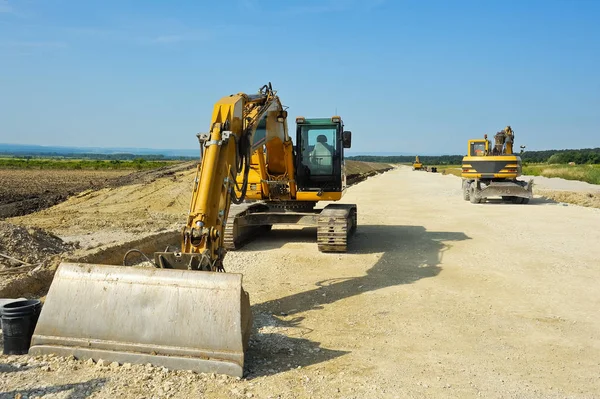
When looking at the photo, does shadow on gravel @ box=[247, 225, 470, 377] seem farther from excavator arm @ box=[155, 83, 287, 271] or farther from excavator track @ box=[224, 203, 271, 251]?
excavator arm @ box=[155, 83, 287, 271]

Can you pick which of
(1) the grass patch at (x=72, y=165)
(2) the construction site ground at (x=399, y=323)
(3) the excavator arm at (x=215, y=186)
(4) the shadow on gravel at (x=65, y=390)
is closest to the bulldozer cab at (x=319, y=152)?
(2) the construction site ground at (x=399, y=323)

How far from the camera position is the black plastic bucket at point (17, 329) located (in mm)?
5508

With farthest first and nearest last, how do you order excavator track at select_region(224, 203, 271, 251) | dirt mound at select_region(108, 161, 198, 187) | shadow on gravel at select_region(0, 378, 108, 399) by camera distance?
dirt mound at select_region(108, 161, 198, 187) → excavator track at select_region(224, 203, 271, 251) → shadow on gravel at select_region(0, 378, 108, 399)

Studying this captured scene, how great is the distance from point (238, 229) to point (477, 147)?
15.6m

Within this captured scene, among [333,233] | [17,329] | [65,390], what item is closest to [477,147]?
[333,233]

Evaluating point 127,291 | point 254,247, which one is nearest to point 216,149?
point 127,291

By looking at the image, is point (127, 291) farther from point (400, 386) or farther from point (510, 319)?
point (510, 319)

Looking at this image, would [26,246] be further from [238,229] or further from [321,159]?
[321,159]

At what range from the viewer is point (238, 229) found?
38.9 feet

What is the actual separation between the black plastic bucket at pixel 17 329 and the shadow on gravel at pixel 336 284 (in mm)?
2293

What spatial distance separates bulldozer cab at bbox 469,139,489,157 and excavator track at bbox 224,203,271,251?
14.0m

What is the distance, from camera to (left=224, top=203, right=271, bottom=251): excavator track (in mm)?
11477

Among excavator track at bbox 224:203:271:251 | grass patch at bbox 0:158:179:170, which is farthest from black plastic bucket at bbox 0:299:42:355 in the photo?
grass patch at bbox 0:158:179:170

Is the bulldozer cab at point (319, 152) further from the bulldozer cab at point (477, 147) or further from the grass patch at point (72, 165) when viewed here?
the grass patch at point (72, 165)
